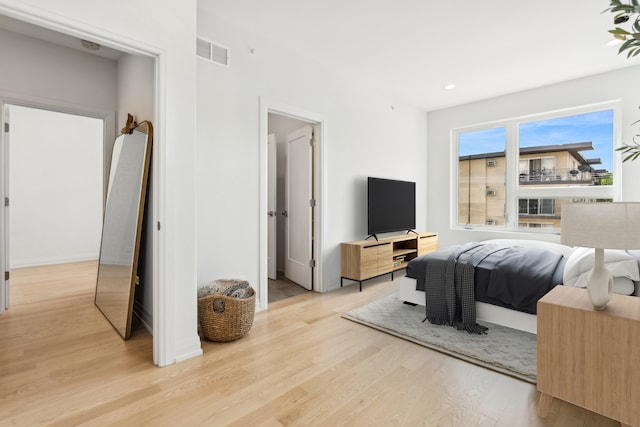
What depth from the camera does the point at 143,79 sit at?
284 centimetres

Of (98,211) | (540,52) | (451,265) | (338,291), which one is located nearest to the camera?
(451,265)

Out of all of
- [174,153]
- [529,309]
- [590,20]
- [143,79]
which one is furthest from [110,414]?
[590,20]

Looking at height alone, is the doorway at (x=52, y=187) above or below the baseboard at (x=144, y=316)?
above

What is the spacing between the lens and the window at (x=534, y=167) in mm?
4250

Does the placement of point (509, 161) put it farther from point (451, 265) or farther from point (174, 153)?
point (174, 153)

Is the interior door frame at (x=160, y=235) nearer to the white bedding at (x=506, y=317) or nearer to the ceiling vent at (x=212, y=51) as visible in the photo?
the ceiling vent at (x=212, y=51)

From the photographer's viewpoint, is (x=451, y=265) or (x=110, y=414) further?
(x=451, y=265)

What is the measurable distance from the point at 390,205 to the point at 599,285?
3096mm

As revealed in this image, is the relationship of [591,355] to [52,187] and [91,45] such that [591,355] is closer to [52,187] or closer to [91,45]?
[91,45]

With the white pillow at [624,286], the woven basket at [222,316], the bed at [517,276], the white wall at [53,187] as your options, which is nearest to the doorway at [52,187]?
the white wall at [53,187]

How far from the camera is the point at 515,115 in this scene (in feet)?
15.8

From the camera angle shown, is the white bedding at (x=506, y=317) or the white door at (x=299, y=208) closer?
the white bedding at (x=506, y=317)

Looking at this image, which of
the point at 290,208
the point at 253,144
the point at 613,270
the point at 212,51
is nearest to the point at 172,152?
the point at 253,144

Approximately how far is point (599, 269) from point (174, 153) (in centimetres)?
248
